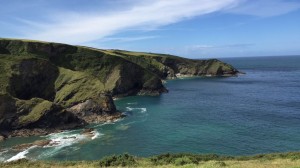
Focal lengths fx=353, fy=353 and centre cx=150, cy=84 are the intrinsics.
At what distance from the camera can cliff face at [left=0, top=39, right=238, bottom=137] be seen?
288ft

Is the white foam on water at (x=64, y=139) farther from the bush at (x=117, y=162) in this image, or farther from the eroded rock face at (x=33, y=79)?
the bush at (x=117, y=162)

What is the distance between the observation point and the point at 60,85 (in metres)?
118

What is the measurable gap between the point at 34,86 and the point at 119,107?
94.2ft

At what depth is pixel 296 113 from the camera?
94.7 m

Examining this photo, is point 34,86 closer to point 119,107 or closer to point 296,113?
point 119,107

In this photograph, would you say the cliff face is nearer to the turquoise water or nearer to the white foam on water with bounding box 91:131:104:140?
the turquoise water

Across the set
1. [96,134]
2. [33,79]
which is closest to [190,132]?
[96,134]

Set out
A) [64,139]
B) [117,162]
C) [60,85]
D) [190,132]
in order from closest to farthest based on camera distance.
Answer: [117,162]
[64,139]
[190,132]
[60,85]

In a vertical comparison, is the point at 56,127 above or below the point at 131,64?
below

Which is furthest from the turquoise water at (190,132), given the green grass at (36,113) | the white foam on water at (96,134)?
the green grass at (36,113)

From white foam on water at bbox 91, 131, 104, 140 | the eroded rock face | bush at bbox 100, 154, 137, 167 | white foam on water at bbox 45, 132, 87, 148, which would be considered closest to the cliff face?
the eroded rock face

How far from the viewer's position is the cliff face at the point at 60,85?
8788 cm

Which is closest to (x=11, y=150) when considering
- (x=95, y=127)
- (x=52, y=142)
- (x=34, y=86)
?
(x=52, y=142)

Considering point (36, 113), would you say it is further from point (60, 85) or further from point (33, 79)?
point (60, 85)
